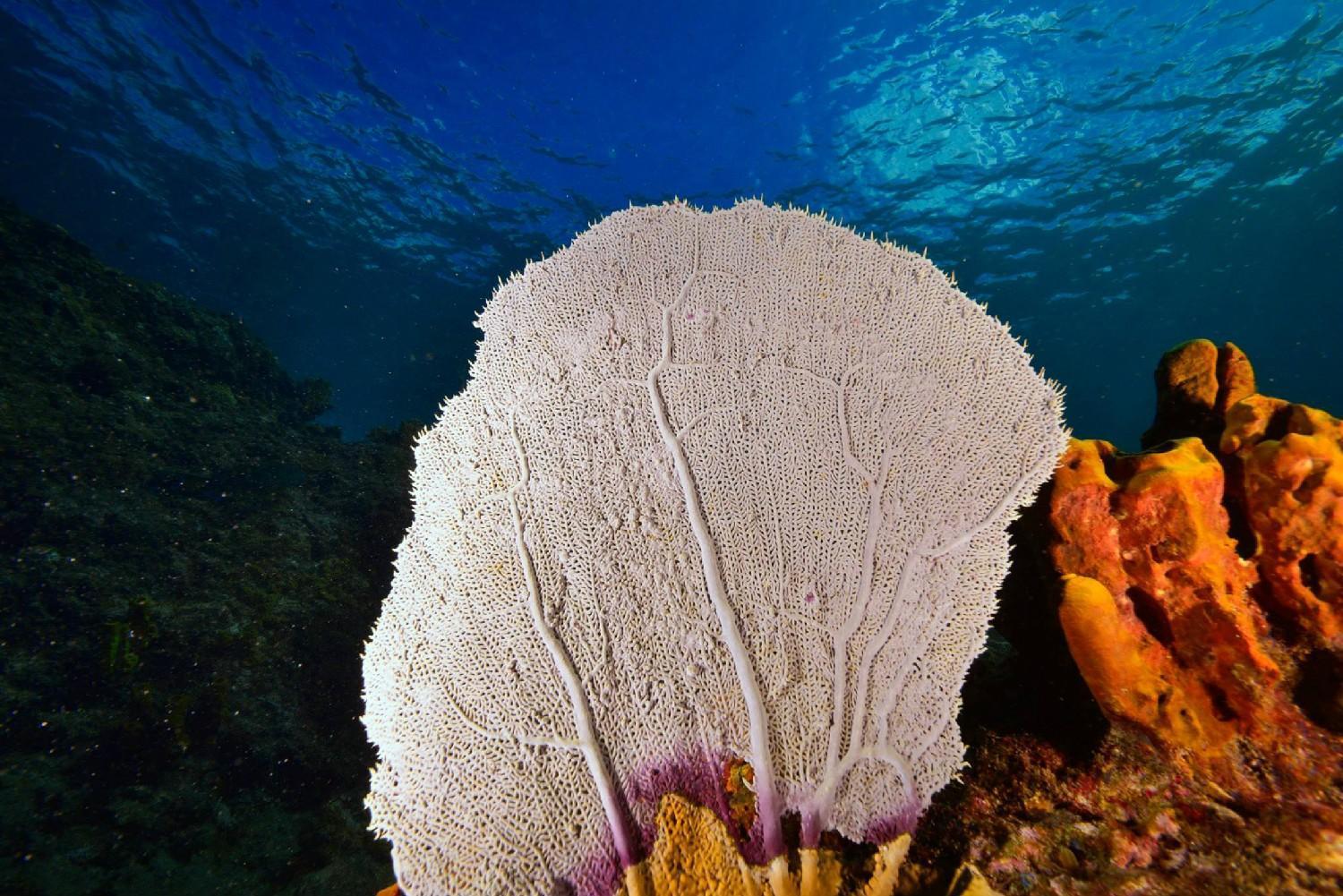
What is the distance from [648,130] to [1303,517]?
17312mm

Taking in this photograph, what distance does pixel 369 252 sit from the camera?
23.2 m

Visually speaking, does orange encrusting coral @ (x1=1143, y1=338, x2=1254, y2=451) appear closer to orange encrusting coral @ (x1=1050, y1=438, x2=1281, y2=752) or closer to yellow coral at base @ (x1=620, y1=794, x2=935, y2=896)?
orange encrusting coral @ (x1=1050, y1=438, x2=1281, y2=752)

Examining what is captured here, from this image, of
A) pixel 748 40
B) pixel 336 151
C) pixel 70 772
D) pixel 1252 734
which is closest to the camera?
pixel 1252 734

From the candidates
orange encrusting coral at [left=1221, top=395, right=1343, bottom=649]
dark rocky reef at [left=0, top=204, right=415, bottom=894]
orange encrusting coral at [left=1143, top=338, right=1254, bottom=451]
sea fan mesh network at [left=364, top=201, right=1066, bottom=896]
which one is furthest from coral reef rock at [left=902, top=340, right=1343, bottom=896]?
dark rocky reef at [left=0, top=204, right=415, bottom=894]

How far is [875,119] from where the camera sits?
15.2 meters

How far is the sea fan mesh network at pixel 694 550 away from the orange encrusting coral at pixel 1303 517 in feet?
2.64

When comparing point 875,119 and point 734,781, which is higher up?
point 875,119

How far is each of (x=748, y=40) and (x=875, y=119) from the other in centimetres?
469

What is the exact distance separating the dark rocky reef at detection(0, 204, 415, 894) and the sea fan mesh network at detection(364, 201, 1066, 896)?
571 cm

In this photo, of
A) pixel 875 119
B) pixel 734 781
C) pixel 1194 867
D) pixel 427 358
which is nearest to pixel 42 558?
pixel 734 781

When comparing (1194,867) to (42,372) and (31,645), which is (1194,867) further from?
(42,372)

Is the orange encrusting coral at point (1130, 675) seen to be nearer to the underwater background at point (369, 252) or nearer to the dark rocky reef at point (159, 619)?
the underwater background at point (369, 252)

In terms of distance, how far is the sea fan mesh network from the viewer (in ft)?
6.47

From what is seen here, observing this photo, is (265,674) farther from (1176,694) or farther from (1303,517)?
(1303,517)
